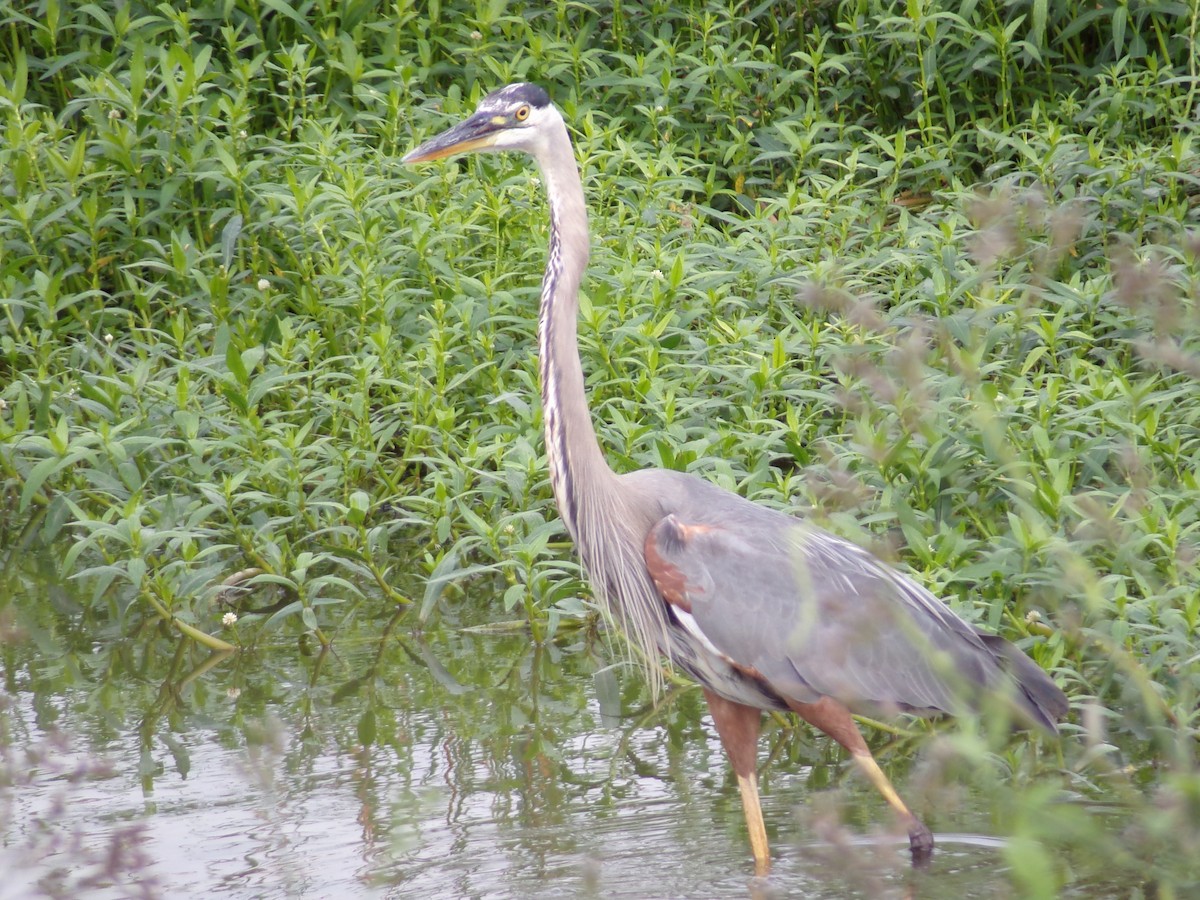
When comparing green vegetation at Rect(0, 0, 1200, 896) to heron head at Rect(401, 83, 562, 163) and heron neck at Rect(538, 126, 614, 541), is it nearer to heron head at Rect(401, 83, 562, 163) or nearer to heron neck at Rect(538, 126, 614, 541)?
heron neck at Rect(538, 126, 614, 541)

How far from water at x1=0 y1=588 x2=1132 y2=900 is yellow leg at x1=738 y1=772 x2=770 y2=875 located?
1.9 inches

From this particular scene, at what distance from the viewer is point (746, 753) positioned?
3.78m

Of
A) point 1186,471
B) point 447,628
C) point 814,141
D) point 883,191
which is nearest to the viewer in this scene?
point 1186,471

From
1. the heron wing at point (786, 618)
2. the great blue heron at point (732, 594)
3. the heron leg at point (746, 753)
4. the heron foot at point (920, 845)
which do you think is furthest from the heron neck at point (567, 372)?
the heron foot at point (920, 845)

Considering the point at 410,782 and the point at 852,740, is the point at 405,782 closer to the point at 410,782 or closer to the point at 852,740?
the point at 410,782

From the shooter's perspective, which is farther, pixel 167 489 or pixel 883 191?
pixel 883 191

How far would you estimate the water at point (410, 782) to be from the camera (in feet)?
12.0

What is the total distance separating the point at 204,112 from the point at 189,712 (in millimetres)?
3112

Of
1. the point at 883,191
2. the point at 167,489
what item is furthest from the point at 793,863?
the point at 883,191

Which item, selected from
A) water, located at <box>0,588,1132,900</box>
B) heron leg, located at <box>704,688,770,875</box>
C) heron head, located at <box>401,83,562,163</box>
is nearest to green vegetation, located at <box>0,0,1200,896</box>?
water, located at <box>0,588,1132,900</box>

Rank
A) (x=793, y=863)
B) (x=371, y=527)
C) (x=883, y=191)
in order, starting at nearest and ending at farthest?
(x=793, y=863)
(x=371, y=527)
(x=883, y=191)

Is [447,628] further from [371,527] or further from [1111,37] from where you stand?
[1111,37]

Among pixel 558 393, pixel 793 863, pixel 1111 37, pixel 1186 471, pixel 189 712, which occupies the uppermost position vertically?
pixel 1111 37

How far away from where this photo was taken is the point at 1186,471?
439 cm
